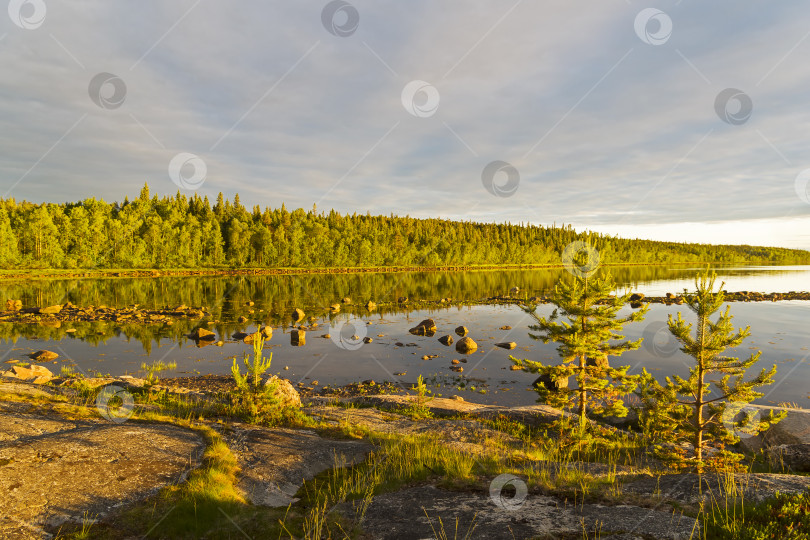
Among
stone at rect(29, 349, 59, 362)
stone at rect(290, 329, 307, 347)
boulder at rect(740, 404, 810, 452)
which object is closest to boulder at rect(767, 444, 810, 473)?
boulder at rect(740, 404, 810, 452)

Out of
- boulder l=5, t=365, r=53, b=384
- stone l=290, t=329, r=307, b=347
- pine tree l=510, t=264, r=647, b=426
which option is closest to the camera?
pine tree l=510, t=264, r=647, b=426

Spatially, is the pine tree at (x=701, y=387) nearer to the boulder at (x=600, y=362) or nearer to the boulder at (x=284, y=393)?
the boulder at (x=600, y=362)

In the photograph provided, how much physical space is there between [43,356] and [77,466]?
85.2 feet

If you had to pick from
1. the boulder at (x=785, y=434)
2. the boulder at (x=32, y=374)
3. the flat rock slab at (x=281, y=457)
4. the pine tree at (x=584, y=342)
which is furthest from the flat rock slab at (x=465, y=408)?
the boulder at (x=32, y=374)

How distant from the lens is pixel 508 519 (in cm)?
802

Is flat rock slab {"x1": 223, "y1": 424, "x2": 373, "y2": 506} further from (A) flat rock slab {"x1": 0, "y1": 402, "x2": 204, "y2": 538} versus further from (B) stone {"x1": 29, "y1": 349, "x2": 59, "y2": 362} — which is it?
(B) stone {"x1": 29, "y1": 349, "x2": 59, "y2": 362}

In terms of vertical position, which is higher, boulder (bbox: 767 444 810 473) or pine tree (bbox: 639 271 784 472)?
pine tree (bbox: 639 271 784 472)

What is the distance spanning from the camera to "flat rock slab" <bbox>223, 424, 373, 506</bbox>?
32.7 ft

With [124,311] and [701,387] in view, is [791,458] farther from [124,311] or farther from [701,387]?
[124,311]

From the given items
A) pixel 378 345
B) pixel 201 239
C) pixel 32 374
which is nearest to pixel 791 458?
pixel 378 345

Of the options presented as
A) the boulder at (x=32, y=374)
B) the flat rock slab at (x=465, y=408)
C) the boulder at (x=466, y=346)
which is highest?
the boulder at (x=466, y=346)

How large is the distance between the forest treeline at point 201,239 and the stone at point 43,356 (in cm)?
7117

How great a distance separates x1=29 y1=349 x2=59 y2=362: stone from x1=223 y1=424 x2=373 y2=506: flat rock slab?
23.7 metres

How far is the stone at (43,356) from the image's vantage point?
2877 cm
